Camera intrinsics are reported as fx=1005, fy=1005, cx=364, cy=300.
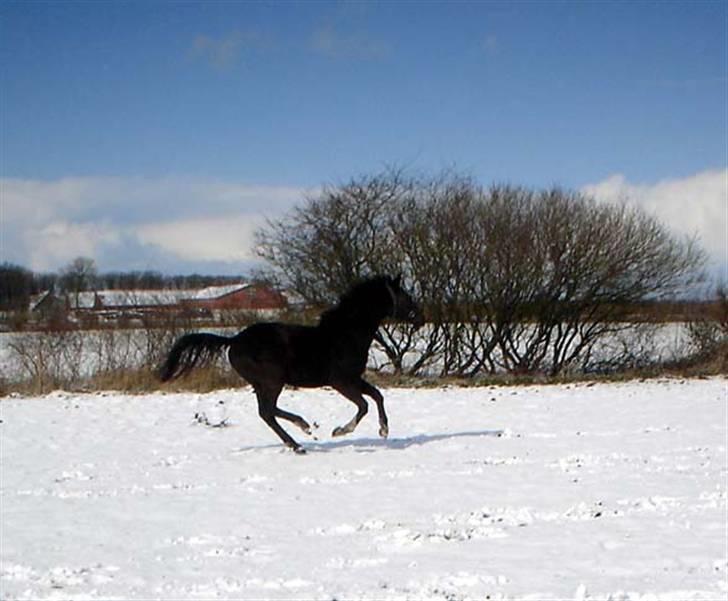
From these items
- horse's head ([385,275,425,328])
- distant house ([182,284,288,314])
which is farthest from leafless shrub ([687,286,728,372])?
horse's head ([385,275,425,328])

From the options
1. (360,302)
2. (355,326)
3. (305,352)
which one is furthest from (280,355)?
(360,302)

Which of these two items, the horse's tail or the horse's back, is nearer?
the horse's back

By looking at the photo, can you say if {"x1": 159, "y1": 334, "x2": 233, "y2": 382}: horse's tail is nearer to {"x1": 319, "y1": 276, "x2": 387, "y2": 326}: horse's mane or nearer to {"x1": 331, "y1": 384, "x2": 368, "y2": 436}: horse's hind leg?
{"x1": 319, "y1": 276, "x2": 387, "y2": 326}: horse's mane

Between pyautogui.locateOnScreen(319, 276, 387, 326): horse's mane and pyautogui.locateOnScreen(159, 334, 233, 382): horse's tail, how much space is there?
1.34 m

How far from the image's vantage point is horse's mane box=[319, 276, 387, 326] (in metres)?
12.5

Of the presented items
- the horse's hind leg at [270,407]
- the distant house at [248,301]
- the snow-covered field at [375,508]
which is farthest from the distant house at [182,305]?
the horse's hind leg at [270,407]

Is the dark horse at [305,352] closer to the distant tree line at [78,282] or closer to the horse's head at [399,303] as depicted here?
the horse's head at [399,303]

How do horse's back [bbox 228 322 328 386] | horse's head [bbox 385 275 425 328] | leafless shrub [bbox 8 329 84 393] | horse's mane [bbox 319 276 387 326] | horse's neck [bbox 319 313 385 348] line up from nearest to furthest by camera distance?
horse's back [bbox 228 322 328 386] < horse's neck [bbox 319 313 385 348] < horse's mane [bbox 319 276 387 326] < horse's head [bbox 385 275 425 328] < leafless shrub [bbox 8 329 84 393]

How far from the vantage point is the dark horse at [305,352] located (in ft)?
39.2

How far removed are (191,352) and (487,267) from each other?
14599 mm

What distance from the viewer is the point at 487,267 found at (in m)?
25.7

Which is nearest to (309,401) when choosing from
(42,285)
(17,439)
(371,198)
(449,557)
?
(17,439)

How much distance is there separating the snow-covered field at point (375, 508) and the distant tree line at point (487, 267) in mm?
9656

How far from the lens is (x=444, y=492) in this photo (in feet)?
30.9
